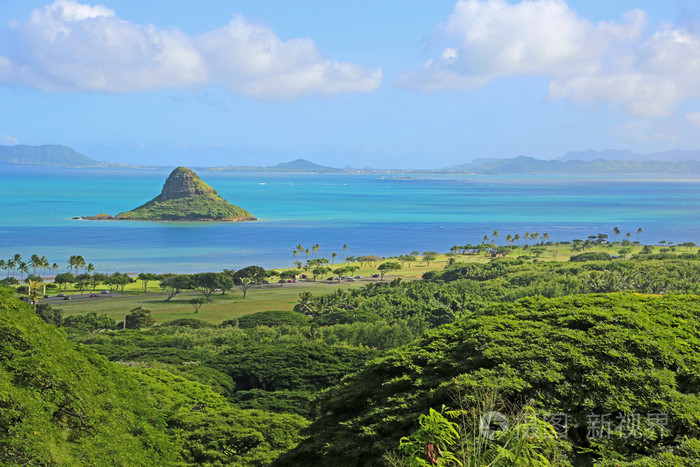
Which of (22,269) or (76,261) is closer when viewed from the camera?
(76,261)

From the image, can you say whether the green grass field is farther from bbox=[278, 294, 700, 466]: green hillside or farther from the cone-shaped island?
the cone-shaped island

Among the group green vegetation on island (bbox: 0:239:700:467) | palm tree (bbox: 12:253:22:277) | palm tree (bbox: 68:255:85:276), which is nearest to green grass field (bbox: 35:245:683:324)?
palm tree (bbox: 68:255:85:276)

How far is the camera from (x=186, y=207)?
144 m

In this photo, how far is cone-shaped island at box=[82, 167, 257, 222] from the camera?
138750mm

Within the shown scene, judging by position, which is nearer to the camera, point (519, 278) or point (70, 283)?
point (519, 278)

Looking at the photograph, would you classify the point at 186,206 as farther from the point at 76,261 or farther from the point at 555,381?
the point at 555,381

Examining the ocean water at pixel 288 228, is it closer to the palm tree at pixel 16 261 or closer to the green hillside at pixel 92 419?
the palm tree at pixel 16 261

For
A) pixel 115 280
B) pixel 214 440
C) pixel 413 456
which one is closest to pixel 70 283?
pixel 115 280

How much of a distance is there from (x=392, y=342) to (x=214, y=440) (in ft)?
78.8

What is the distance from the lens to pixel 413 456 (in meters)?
6.57

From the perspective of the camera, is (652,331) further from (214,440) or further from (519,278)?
(519,278)

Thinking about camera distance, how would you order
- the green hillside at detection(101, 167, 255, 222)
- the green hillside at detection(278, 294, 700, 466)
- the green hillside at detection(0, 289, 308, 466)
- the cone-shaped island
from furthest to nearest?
the green hillside at detection(101, 167, 255, 222) < the cone-shaped island < the green hillside at detection(0, 289, 308, 466) < the green hillside at detection(278, 294, 700, 466)

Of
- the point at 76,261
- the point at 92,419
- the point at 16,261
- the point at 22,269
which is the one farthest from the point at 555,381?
the point at 16,261

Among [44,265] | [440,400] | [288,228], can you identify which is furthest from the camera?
[288,228]
